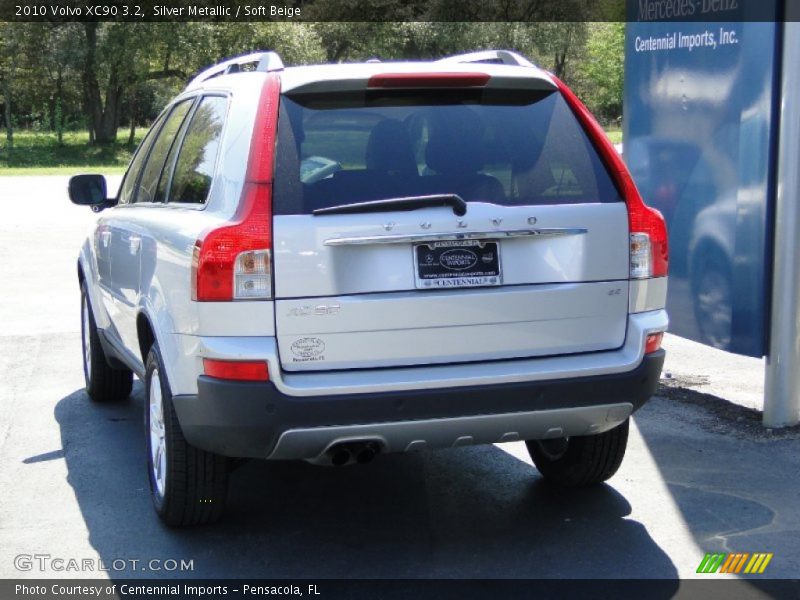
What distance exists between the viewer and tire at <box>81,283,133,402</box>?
288 inches

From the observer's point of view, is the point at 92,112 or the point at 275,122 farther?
the point at 92,112

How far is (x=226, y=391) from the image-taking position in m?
4.20

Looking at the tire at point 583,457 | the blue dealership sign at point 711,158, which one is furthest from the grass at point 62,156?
the tire at point 583,457

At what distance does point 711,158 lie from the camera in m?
6.86

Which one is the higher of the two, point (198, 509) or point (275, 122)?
point (275, 122)

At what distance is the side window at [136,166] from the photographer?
6352 millimetres

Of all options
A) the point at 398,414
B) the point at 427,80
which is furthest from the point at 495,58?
the point at 398,414

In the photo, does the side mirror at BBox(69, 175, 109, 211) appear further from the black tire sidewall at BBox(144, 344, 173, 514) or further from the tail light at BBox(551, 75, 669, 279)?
the tail light at BBox(551, 75, 669, 279)

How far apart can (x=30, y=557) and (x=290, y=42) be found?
43.9 meters

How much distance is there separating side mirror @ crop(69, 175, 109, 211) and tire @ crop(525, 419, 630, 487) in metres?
2.99

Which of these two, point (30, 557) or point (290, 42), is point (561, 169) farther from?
point (290, 42)

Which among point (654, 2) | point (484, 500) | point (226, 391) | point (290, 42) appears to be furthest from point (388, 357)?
point (290, 42)

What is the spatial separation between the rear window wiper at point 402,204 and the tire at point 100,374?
11.2 feet

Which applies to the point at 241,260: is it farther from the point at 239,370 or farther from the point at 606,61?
the point at 606,61
